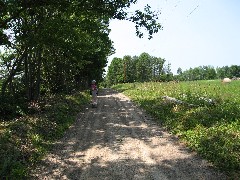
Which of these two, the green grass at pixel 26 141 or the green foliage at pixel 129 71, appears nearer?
the green grass at pixel 26 141

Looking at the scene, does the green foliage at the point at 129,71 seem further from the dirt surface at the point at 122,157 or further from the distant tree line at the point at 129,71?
the dirt surface at the point at 122,157

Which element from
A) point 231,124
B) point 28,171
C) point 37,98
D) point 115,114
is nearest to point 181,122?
point 231,124

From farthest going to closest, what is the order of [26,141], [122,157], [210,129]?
[210,129] → [26,141] → [122,157]

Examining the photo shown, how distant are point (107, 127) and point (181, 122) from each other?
12.4 ft

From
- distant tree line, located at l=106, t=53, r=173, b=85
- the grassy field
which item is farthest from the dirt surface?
distant tree line, located at l=106, t=53, r=173, b=85

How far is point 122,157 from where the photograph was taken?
995 centimetres

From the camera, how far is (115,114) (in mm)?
19578

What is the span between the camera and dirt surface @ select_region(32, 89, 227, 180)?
8438 mm

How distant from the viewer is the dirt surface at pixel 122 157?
8.44m

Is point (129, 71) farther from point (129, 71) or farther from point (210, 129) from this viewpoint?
point (210, 129)

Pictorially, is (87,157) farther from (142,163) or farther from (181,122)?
(181,122)

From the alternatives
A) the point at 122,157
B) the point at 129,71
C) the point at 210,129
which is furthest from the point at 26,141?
the point at 129,71

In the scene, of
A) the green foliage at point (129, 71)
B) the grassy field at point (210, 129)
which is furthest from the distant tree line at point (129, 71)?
the grassy field at point (210, 129)

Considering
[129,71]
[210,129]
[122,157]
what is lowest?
[122,157]
